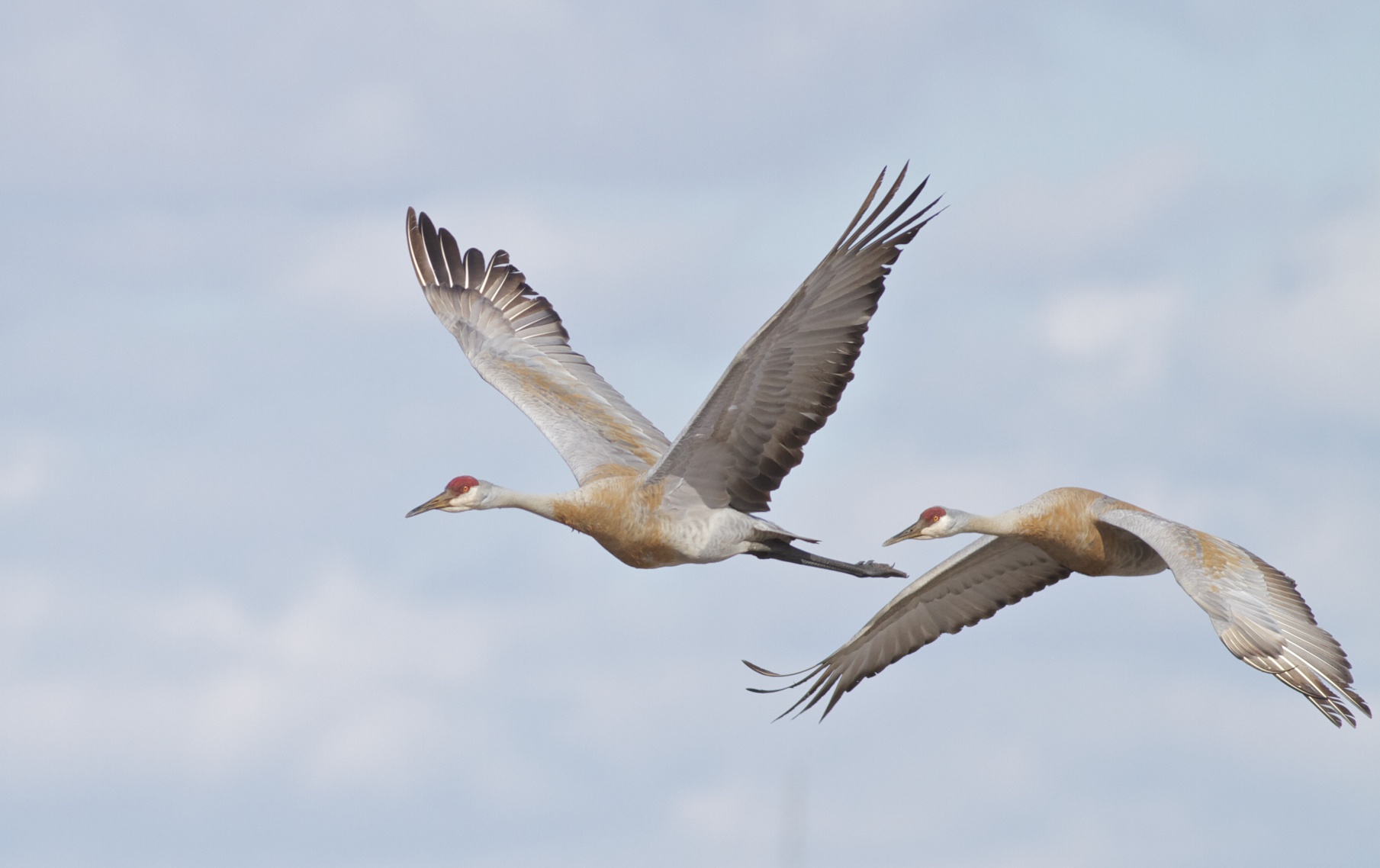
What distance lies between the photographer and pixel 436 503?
14188 millimetres

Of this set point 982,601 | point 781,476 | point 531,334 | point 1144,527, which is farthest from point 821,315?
point 531,334

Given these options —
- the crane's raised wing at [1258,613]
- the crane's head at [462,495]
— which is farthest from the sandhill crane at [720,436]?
the crane's raised wing at [1258,613]

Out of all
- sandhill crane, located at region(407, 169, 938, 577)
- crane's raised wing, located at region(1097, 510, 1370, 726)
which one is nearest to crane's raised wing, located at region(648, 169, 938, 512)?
sandhill crane, located at region(407, 169, 938, 577)

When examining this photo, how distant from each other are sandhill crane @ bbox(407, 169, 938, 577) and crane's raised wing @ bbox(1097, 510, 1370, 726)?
244 centimetres

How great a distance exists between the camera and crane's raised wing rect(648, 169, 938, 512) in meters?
12.6

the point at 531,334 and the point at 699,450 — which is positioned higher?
the point at 531,334

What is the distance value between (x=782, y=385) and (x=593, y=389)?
3.46 metres

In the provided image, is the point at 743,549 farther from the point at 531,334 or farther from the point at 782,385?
the point at 531,334

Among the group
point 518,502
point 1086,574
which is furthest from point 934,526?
point 518,502

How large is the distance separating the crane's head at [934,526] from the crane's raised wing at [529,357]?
2102mm

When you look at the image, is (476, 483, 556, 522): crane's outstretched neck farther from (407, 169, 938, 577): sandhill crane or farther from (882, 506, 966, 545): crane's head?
→ (882, 506, 966, 545): crane's head

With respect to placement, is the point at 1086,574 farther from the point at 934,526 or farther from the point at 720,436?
the point at 720,436

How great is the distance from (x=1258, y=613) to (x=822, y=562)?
3.59m

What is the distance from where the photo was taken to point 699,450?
44.9 feet
